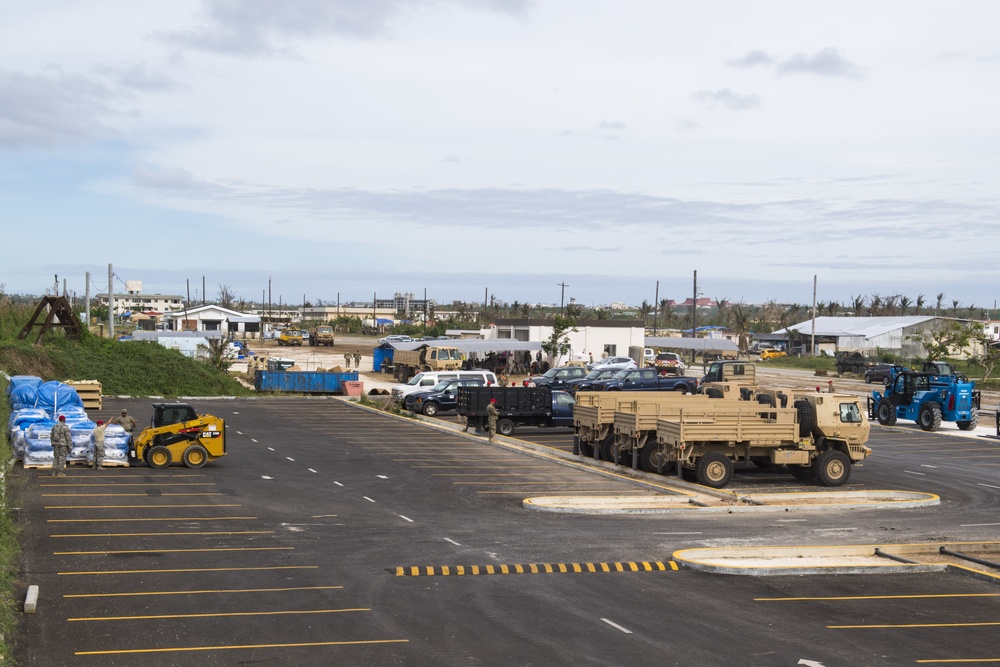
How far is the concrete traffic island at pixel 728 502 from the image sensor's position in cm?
2434

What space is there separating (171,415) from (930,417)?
30928 mm

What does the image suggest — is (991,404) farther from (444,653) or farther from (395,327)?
(395,327)

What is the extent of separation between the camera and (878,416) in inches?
1839

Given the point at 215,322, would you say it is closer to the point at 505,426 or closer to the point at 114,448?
the point at 505,426

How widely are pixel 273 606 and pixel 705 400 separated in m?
18.6

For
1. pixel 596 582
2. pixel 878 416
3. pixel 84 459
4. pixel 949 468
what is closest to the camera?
pixel 596 582

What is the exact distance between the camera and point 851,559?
1950 cm

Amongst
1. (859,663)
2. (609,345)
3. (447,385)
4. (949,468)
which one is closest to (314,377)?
(447,385)

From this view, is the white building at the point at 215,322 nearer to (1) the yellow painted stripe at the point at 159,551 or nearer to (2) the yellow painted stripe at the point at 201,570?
(1) the yellow painted stripe at the point at 159,551

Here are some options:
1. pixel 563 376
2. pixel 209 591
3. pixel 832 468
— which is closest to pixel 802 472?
pixel 832 468

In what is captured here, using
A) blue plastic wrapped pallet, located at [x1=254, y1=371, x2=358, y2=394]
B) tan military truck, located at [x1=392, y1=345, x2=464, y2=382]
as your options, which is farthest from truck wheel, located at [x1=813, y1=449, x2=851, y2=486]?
tan military truck, located at [x1=392, y1=345, x2=464, y2=382]

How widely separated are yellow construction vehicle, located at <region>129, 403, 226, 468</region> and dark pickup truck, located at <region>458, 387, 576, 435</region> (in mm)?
12125

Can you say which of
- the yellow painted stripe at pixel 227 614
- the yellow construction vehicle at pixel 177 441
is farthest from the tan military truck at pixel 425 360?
the yellow painted stripe at pixel 227 614

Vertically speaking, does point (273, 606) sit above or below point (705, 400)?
below
